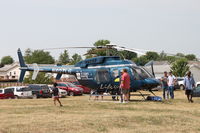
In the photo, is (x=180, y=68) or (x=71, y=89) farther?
(x=180, y=68)

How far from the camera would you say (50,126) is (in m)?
12.6

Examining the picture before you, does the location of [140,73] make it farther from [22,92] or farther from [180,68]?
[180,68]

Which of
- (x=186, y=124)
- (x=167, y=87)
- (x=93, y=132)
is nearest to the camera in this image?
(x=93, y=132)

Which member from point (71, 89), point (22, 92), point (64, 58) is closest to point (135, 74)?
point (22, 92)

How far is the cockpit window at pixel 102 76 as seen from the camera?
2502cm

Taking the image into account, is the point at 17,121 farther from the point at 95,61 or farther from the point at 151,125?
the point at 95,61

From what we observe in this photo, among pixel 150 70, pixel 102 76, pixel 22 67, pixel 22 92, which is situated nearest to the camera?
pixel 102 76

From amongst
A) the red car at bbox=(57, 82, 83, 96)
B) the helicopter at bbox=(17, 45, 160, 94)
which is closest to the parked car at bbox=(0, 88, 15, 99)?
the red car at bbox=(57, 82, 83, 96)

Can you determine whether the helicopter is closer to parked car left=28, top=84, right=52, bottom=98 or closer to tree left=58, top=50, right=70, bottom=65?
parked car left=28, top=84, right=52, bottom=98

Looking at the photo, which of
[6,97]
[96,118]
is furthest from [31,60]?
[96,118]

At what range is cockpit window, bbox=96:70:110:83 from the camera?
25016mm

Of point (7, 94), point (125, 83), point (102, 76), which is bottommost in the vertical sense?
point (7, 94)

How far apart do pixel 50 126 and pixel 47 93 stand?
24695 millimetres

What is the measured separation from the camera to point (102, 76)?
25.3 metres
